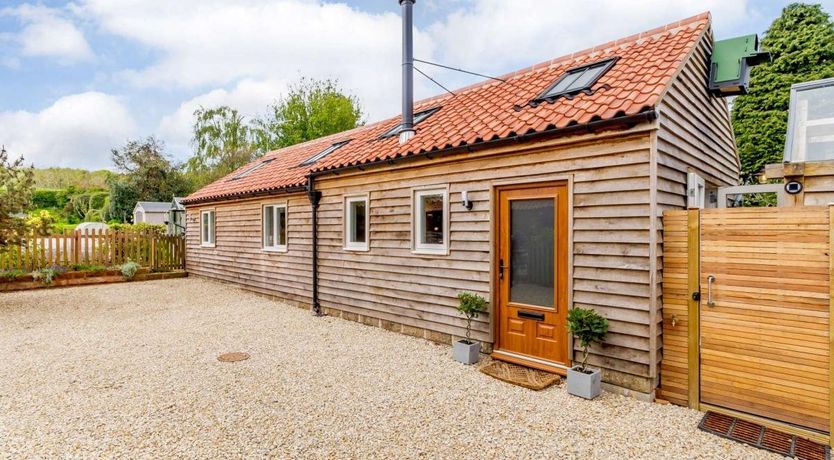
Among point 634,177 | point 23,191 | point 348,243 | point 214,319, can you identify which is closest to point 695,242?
point 634,177

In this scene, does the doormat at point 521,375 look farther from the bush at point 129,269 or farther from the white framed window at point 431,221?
the bush at point 129,269

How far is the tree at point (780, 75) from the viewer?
1483 cm

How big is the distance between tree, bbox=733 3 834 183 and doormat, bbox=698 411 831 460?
14614mm

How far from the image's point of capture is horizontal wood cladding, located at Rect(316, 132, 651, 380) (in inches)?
165

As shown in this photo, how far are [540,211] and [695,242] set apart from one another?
5.31ft

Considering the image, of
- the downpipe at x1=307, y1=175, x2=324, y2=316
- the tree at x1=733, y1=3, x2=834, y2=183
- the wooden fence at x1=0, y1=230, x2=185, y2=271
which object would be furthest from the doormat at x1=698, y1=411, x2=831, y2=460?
the tree at x1=733, y1=3, x2=834, y2=183

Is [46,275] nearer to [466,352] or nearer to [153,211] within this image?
[466,352]

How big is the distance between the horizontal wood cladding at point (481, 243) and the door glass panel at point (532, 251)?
1.07 feet

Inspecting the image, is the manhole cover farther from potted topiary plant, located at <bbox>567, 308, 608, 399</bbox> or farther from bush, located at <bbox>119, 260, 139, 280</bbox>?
bush, located at <bbox>119, 260, 139, 280</bbox>

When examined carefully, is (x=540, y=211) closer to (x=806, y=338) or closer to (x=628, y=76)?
(x=628, y=76)

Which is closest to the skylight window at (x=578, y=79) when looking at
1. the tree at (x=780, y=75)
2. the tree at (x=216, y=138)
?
the tree at (x=780, y=75)

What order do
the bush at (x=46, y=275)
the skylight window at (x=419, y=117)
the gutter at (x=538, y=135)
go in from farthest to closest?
the bush at (x=46, y=275), the skylight window at (x=419, y=117), the gutter at (x=538, y=135)

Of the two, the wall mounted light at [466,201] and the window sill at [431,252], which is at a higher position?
the wall mounted light at [466,201]

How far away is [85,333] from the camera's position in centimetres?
696
